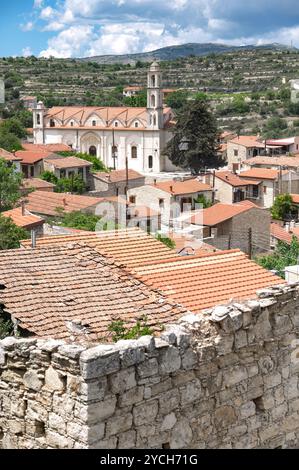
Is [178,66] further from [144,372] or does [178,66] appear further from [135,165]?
[144,372]

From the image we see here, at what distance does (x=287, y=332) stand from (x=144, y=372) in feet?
5.18

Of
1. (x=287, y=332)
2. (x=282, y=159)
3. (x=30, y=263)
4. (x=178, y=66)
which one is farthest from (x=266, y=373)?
(x=178, y=66)

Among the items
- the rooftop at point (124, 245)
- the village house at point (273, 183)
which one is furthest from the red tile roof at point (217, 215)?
the rooftop at point (124, 245)

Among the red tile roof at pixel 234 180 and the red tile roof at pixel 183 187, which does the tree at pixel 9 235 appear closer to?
the red tile roof at pixel 183 187

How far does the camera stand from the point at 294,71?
11706 centimetres

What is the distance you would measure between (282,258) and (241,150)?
39149 mm

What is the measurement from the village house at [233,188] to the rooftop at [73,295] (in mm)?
34924

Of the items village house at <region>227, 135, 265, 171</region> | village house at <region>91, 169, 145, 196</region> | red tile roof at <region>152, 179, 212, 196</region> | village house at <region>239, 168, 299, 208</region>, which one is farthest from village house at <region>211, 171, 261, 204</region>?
village house at <region>227, 135, 265, 171</region>

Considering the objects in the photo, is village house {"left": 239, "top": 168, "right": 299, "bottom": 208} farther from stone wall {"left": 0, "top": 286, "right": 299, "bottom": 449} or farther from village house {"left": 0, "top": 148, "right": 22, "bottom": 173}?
stone wall {"left": 0, "top": 286, "right": 299, "bottom": 449}

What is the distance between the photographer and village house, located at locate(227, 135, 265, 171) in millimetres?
59812

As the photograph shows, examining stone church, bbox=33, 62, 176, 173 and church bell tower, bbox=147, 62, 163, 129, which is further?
stone church, bbox=33, 62, 176, 173

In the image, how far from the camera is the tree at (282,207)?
40188 mm

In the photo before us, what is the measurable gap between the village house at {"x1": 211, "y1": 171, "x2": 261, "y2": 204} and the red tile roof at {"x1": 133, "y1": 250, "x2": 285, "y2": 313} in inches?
1338

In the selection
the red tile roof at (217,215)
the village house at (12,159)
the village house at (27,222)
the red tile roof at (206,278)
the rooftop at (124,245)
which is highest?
the rooftop at (124,245)
